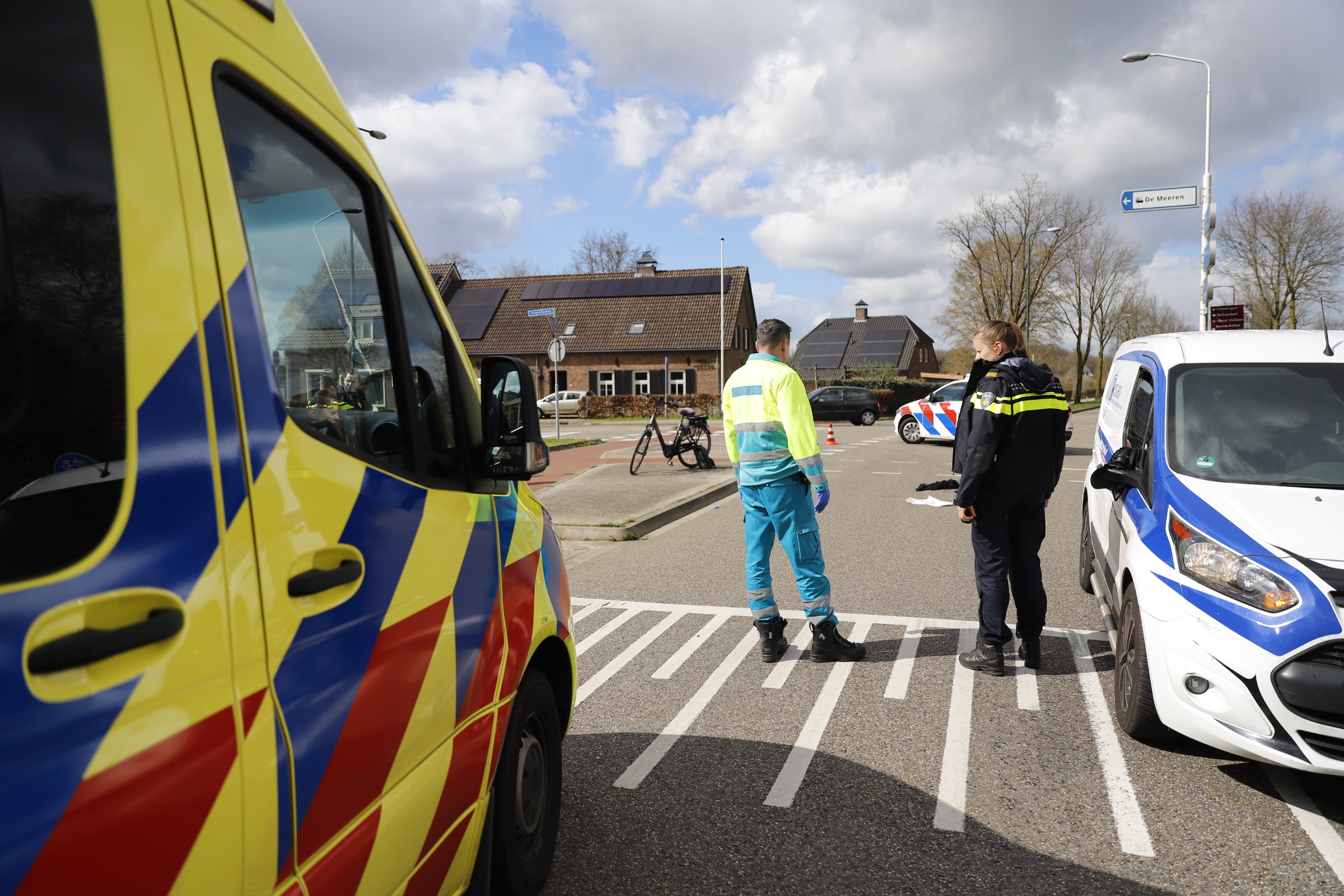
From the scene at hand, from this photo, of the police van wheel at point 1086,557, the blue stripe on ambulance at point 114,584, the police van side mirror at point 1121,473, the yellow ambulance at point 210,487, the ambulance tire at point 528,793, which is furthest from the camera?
the police van wheel at point 1086,557

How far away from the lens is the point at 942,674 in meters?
4.69

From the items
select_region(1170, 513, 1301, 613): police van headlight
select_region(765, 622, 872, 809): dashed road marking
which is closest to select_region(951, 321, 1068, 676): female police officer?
select_region(765, 622, 872, 809): dashed road marking

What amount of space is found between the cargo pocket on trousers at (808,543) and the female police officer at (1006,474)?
0.79 metres

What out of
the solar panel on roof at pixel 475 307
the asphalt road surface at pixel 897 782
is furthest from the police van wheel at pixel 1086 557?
the solar panel on roof at pixel 475 307

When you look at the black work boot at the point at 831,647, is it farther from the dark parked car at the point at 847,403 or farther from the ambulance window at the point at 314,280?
the dark parked car at the point at 847,403

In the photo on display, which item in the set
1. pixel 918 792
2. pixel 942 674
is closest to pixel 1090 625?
pixel 942 674

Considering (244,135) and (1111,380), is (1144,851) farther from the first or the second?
(1111,380)

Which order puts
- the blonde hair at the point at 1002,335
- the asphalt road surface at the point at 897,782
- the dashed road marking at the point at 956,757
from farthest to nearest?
the blonde hair at the point at 1002,335, the dashed road marking at the point at 956,757, the asphalt road surface at the point at 897,782

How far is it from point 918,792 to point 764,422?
2.06 meters

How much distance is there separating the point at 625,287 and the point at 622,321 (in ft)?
7.80

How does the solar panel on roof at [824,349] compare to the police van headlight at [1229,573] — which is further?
the solar panel on roof at [824,349]

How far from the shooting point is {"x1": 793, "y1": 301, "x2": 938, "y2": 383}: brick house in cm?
6325

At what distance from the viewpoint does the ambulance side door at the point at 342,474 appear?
1434mm

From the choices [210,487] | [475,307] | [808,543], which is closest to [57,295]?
[210,487]
